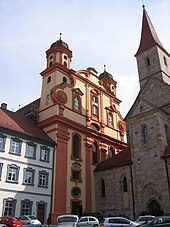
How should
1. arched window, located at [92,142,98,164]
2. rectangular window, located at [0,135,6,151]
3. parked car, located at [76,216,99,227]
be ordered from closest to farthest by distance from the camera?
parked car, located at [76,216,99,227]
rectangular window, located at [0,135,6,151]
arched window, located at [92,142,98,164]

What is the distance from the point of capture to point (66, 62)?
138ft

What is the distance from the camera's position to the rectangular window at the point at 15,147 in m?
29.1

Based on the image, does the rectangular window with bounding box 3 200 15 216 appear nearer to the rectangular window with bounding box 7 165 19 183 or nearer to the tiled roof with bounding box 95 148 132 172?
the rectangular window with bounding box 7 165 19 183

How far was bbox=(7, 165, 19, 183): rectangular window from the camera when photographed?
2772 cm

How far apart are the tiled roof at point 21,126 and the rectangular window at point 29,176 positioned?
411 cm

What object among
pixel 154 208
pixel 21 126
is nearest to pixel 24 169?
pixel 21 126

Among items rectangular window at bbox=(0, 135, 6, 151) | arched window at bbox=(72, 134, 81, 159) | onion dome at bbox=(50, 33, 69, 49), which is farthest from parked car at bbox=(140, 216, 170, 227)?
onion dome at bbox=(50, 33, 69, 49)

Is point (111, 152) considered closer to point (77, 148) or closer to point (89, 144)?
point (89, 144)

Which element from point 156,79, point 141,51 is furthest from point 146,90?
point 141,51

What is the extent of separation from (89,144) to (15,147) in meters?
12.3

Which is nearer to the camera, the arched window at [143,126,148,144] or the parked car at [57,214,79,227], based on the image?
the parked car at [57,214,79,227]

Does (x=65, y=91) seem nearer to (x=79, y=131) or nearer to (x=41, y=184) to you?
(x=79, y=131)

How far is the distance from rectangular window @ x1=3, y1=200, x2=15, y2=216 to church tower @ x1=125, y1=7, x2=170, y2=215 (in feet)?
43.6

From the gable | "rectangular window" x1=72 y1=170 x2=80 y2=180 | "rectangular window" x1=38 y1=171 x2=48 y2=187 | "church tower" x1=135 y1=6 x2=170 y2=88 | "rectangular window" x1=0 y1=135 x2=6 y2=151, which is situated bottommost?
"rectangular window" x1=38 y1=171 x2=48 y2=187
